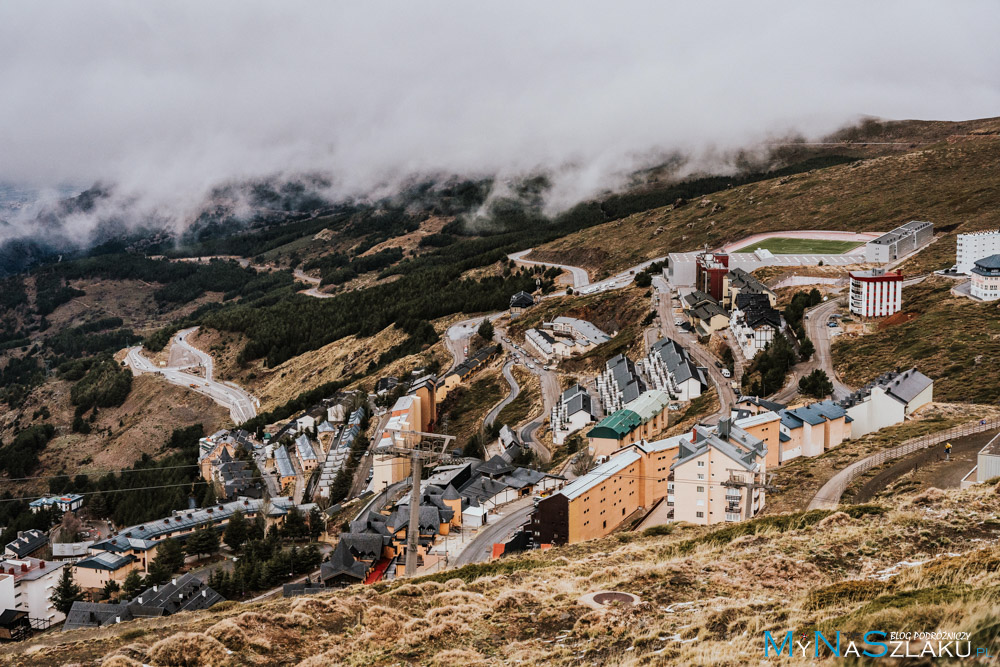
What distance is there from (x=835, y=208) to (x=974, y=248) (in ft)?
165

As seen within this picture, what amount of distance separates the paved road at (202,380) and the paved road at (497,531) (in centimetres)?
7731

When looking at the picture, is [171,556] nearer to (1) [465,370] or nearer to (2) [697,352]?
(1) [465,370]

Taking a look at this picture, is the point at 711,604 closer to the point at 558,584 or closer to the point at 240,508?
the point at 558,584

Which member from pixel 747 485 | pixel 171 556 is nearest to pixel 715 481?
pixel 747 485

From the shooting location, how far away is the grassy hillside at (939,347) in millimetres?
53056

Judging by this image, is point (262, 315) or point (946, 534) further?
point (262, 315)

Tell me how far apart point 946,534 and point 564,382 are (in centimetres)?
5944

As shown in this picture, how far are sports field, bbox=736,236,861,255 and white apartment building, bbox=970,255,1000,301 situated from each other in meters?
31.9

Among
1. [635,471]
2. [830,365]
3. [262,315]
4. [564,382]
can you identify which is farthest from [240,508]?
[262,315]

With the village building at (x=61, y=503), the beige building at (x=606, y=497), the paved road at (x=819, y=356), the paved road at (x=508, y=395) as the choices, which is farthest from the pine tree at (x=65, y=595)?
the paved road at (x=819, y=356)

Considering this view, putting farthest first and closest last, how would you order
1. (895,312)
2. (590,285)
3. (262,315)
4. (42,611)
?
(262,315), (590,285), (895,312), (42,611)

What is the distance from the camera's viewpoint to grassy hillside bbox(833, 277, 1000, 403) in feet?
174

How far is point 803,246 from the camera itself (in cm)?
10631

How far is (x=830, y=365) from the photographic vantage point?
62.5 m
